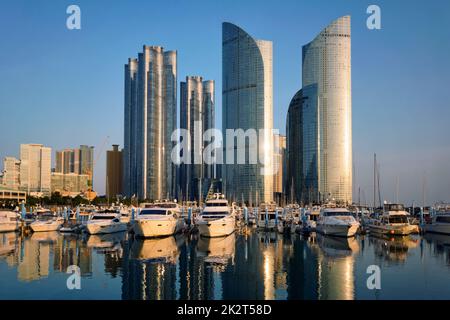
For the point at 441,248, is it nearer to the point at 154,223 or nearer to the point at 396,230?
the point at 396,230

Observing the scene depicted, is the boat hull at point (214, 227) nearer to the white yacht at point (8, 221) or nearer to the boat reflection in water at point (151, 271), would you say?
the boat reflection in water at point (151, 271)

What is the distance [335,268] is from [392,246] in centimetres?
1619

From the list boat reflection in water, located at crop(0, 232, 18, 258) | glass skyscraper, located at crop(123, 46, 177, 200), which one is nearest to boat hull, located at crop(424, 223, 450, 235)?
boat reflection in water, located at crop(0, 232, 18, 258)

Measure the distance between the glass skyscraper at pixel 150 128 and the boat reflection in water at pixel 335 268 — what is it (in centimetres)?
13594

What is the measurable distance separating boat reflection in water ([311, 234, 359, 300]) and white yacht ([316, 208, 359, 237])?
1.39 metres

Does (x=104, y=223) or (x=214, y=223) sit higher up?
(x=214, y=223)

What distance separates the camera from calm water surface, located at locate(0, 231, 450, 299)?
22328 mm

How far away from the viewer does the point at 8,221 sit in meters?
58.4

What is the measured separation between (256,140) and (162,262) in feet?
533

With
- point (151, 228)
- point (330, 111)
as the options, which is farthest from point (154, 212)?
point (330, 111)

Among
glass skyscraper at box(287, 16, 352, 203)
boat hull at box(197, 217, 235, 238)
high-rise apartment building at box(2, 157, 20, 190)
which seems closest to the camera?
boat hull at box(197, 217, 235, 238)

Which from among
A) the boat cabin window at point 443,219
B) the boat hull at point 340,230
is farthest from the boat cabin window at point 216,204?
the boat cabin window at point 443,219

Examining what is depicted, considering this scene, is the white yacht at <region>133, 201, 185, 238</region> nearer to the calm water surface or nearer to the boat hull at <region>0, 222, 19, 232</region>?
the calm water surface

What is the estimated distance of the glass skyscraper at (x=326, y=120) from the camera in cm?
17388
